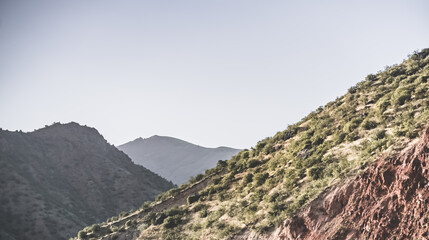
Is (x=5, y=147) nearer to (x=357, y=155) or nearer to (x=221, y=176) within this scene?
(x=221, y=176)

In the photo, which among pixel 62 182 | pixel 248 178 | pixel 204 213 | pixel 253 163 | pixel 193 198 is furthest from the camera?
pixel 62 182

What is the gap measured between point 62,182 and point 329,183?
99.1 metres

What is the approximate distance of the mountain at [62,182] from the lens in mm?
73875

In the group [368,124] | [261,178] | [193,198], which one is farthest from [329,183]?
[193,198]

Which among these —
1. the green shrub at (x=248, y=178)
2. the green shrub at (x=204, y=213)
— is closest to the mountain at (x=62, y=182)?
the green shrub at (x=204, y=213)

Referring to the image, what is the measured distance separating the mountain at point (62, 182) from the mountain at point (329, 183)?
148ft

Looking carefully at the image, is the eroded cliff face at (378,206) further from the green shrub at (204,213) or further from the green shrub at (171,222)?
the green shrub at (171,222)

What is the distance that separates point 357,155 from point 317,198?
432 centimetres

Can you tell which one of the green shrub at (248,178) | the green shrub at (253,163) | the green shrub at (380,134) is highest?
the green shrub at (253,163)

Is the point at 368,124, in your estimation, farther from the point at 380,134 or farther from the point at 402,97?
the point at 402,97

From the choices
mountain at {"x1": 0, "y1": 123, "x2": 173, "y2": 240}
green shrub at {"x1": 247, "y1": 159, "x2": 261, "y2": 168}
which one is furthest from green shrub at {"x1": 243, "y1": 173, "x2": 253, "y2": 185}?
mountain at {"x1": 0, "y1": 123, "x2": 173, "y2": 240}

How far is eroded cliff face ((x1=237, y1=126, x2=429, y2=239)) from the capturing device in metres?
14.4

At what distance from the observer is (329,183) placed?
1931 centimetres

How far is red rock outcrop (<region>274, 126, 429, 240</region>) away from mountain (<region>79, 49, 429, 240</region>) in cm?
5
